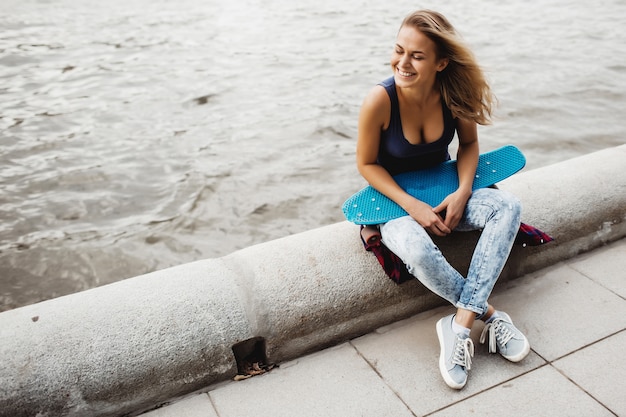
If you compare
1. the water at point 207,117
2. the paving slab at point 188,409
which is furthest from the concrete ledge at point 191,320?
the water at point 207,117

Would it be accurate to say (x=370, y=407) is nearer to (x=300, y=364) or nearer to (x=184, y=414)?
(x=300, y=364)

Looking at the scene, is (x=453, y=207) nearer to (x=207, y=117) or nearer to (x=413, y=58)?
(x=413, y=58)

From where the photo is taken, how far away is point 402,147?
10.6 ft

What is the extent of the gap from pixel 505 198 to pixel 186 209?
366 centimetres

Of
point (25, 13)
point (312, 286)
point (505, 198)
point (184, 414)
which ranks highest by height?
point (505, 198)

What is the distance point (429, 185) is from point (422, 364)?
3.27 feet

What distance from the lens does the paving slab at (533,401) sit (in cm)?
261

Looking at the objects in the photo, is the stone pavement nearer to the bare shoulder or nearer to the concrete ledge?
the concrete ledge

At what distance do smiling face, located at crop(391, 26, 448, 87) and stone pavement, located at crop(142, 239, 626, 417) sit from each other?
1300mm

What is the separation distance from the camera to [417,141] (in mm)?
3275

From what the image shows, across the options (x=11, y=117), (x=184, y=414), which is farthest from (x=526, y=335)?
(x=11, y=117)

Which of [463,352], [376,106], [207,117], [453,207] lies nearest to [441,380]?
[463,352]

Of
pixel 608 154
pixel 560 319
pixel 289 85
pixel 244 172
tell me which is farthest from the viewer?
pixel 289 85

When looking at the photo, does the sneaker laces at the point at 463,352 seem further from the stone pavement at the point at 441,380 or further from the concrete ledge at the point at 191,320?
the concrete ledge at the point at 191,320
